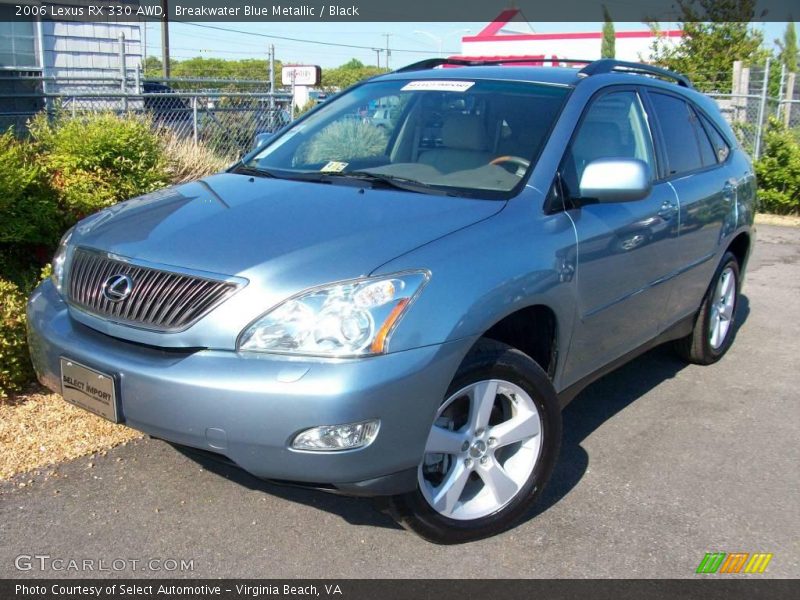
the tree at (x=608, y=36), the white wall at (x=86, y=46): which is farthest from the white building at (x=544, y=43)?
the white wall at (x=86, y=46)

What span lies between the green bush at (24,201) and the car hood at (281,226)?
158cm

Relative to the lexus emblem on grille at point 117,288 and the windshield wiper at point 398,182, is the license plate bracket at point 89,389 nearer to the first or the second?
the lexus emblem on grille at point 117,288

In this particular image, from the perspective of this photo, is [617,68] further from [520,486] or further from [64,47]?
[64,47]

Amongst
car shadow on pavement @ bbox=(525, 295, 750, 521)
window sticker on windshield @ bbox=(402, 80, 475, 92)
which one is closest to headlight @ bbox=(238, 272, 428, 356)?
car shadow on pavement @ bbox=(525, 295, 750, 521)

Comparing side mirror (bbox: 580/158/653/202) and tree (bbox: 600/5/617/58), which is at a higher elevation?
tree (bbox: 600/5/617/58)

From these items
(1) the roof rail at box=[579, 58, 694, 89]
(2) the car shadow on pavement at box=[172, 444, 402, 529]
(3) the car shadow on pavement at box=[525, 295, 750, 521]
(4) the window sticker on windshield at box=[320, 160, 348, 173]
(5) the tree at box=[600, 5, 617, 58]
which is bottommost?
(3) the car shadow on pavement at box=[525, 295, 750, 521]

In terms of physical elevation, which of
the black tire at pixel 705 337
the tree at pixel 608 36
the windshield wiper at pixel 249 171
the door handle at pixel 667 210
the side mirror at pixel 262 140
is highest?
the tree at pixel 608 36

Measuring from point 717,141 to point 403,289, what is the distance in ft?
11.0

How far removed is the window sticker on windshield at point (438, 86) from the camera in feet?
13.8

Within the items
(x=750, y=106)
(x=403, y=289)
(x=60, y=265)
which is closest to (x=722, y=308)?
(x=403, y=289)

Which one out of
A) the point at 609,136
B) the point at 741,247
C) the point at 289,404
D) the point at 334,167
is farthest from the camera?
the point at 741,247

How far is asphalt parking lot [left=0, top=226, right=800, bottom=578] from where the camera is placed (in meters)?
3.08

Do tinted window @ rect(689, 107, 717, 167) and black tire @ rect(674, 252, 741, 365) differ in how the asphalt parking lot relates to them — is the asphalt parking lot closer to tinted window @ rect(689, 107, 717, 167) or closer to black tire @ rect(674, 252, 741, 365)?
black tire @ rect(674, 252, 741, 365)

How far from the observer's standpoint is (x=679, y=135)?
15.6 ft
